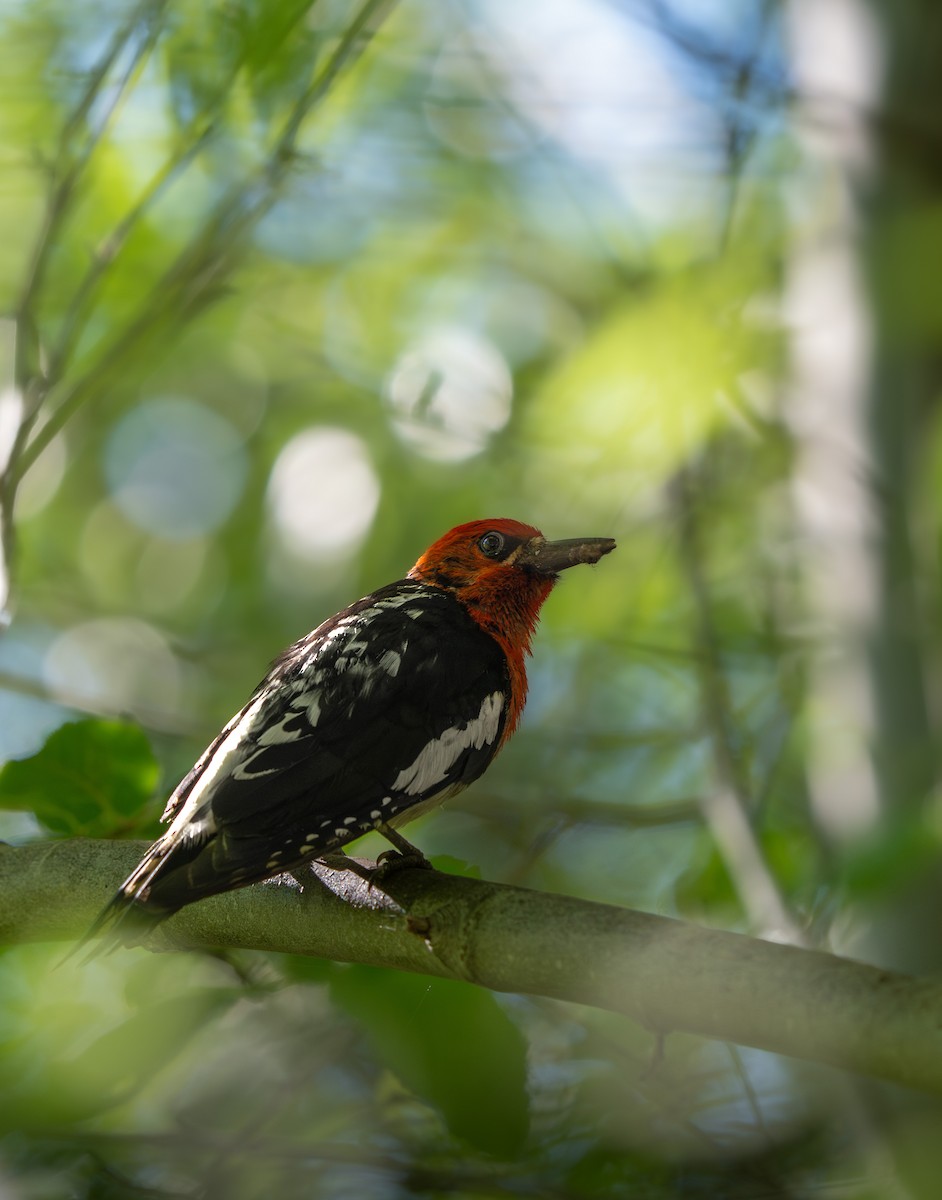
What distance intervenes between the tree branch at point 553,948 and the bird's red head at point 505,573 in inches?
38.1

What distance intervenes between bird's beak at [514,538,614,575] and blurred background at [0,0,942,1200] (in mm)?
361

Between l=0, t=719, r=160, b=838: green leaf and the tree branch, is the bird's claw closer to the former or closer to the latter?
the tree branch

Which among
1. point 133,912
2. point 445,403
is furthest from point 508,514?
point 133,912

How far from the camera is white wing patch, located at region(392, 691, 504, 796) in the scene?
2830 millimetres

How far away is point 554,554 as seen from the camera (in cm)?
354

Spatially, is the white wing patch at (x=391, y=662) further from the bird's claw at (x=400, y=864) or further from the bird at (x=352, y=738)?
the bird's claw at (x=400, y=864)

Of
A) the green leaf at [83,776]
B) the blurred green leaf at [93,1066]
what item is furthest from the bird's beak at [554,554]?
the blurred green leaf at [93,1066]

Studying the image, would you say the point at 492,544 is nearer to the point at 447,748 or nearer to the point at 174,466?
the point at 447,748

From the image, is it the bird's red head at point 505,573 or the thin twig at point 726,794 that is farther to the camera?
the bird's red head at point 505,573

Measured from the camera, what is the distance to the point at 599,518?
468cm

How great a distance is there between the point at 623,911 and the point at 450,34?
4.34 meters

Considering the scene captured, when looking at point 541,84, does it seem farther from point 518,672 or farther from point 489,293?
point 518,672

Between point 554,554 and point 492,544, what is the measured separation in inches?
8.9

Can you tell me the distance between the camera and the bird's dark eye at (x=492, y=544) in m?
3.67
